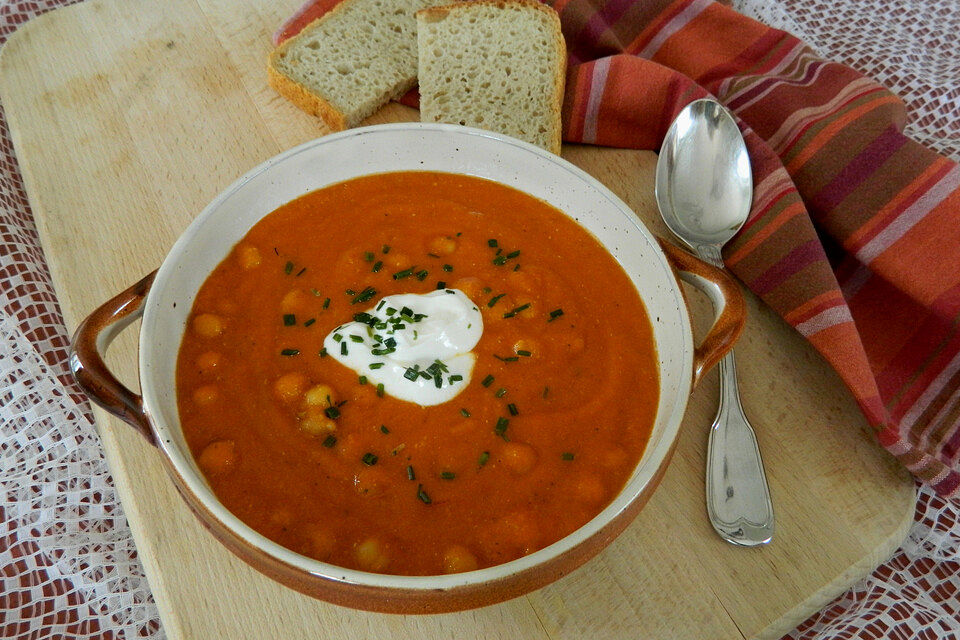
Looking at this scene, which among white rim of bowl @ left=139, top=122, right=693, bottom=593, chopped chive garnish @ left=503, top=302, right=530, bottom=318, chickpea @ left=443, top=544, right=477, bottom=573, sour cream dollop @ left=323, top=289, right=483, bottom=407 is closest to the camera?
white rim of bowl @ left=139, top=122, right=693, bottom=593

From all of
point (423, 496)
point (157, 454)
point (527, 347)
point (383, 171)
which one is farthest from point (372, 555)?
point (383, 171)

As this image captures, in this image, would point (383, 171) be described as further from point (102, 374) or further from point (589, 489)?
point (589, 489)

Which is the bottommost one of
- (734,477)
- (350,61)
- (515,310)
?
(734,477)

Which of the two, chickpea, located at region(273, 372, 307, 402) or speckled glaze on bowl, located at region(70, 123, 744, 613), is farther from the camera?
chickpea, located at region(273, 372, 307, 402)

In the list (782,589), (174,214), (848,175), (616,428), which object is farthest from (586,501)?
(174,214)

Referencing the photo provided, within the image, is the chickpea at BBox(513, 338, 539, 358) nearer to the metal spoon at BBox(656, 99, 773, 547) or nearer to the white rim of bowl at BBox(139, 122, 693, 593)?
the white rim of bowl at BBox(139, 122, 693, 593)

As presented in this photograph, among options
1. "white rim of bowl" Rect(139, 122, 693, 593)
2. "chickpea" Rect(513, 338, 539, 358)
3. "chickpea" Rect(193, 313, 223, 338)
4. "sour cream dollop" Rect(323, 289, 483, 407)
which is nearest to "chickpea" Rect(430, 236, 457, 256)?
"sour cream dollop" Rect(323, 289, 483, 407)

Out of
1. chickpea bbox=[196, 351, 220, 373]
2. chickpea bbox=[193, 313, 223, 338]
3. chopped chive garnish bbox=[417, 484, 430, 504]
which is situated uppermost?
chickpea bbox=[193, 313, 223, 338]
